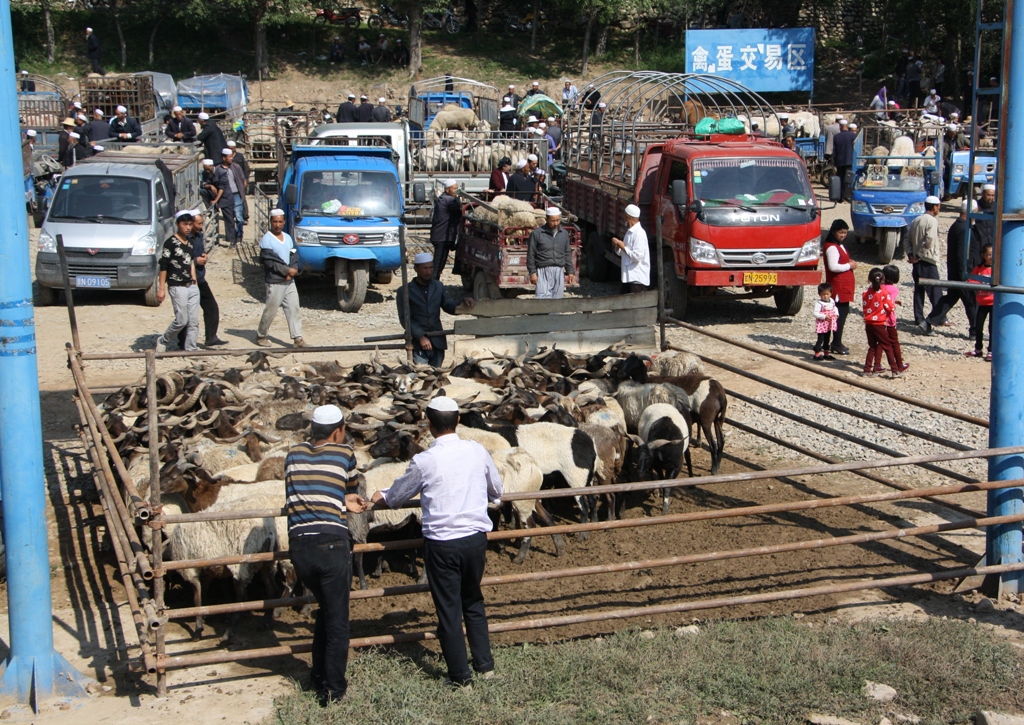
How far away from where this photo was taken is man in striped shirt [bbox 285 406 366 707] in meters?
5.51

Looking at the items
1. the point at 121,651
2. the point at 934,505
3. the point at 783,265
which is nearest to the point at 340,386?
the point at 121,651

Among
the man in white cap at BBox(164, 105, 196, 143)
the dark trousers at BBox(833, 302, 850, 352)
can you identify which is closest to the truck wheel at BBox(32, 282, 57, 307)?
Answer: the man in white cap at BBox(164, 105, 196, 143)

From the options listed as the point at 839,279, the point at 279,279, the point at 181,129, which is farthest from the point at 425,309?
the point at 181,129

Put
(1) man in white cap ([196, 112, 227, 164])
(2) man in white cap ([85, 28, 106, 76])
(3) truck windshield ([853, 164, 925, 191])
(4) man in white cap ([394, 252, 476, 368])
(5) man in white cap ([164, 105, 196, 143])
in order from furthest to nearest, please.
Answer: (2) man in white cap ([85, 28, 106, 76])
(5) man in white cap ([164, 105, 196, 143])
(1) man in white cap ([196, 112, 227, 164])
(3) truck windshield ([853, 164, 925, 191])
(4) man in white cap ([394, 252, 476, 368])

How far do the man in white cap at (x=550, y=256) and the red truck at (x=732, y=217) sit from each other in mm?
2309

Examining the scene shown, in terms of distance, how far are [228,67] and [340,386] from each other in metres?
36.8

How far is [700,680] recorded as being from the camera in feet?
18.9

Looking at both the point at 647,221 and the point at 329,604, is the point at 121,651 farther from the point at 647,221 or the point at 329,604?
the point at 647,221

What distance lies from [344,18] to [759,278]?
115 feet

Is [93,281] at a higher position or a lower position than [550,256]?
lower

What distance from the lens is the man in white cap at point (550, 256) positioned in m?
13.7

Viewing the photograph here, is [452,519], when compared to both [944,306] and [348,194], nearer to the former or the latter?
[944,306]

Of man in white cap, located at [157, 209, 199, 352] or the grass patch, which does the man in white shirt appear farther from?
the grass patch

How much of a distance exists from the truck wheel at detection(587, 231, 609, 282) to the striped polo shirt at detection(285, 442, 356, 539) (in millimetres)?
13233
